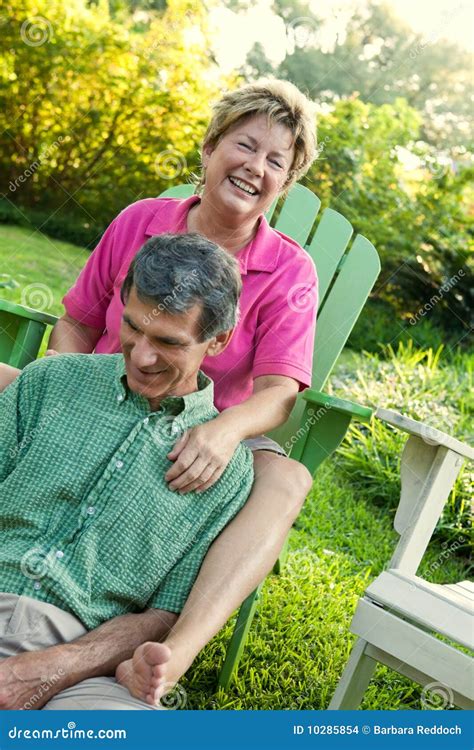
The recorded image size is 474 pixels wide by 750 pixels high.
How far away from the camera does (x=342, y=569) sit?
3680 mm

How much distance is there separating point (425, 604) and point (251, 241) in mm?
1064

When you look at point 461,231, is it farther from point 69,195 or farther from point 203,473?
point 203,473

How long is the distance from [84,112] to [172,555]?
5874mm

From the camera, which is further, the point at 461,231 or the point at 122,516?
the point at 461,231

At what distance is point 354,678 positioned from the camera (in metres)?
1.95

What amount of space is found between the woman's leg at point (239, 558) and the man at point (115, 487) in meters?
0.02

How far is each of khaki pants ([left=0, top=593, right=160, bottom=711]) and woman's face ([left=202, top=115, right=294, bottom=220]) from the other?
3.66ft

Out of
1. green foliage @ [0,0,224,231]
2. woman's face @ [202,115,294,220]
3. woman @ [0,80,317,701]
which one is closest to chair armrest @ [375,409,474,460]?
woman @ [0,80,317,701]

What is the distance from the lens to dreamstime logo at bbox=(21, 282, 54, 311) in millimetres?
6027

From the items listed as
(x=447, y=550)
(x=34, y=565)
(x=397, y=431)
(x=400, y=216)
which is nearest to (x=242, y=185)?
(x=34, y=565)

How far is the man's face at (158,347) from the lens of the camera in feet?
5.95

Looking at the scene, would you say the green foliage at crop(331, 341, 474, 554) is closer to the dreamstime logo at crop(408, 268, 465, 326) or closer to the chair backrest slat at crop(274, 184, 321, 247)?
the dreamstime logo at crop(408, 268, 465, 326)

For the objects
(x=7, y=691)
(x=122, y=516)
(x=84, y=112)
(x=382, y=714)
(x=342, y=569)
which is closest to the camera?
(x=7, y=691)

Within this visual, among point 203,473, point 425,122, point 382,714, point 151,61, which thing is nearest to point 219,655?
point 382,714
